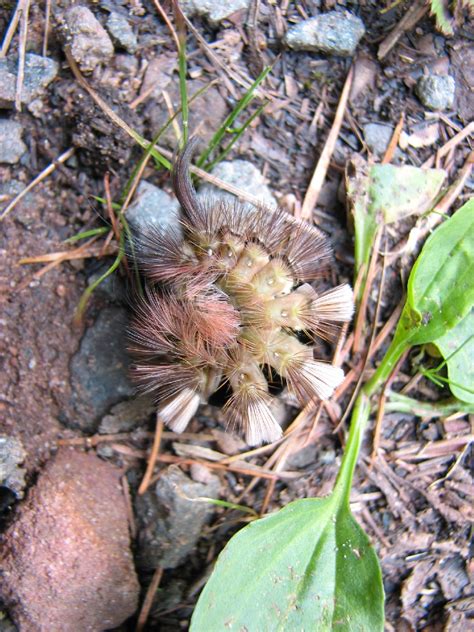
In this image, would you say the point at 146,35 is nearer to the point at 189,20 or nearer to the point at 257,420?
the point at 189,20

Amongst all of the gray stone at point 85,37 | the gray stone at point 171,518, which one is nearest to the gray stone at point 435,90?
the gray stone at point 85,37

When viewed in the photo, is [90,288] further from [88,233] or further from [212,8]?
[212,8]

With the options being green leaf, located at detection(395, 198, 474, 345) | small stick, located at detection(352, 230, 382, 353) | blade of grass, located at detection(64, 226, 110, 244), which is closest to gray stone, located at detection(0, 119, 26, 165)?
blade of grass, located at detection(64, 226, 110, 244)

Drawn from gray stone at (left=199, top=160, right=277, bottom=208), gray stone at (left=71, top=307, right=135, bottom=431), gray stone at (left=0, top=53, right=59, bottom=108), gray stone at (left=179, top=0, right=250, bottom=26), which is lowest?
gray stone at (left=71, top=307, right=135, bottom=431)

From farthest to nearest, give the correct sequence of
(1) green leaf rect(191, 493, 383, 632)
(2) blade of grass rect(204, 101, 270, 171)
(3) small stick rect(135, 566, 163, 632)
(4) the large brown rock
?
1. (2) blade of grass rect(204, 101, 270, 171)
2. (3) small stick rect(135, 566, 163, 632)
3. (4) the large brown rock
4. (1) green leaf rect(191, 493, 383, 632)

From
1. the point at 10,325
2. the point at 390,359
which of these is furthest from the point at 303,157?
the point at 10,325

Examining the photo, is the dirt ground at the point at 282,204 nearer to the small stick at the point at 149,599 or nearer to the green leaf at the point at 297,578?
the small stick at the point at 149,599

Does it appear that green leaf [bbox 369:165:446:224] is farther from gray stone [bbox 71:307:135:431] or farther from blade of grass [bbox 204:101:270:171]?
gray stone [bbox 71:307:135:431]
